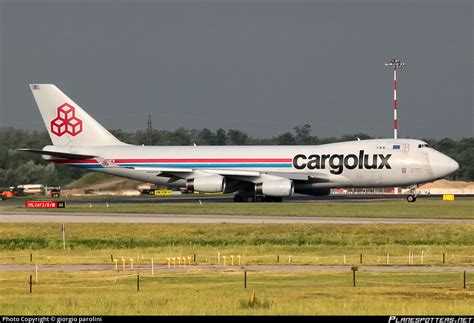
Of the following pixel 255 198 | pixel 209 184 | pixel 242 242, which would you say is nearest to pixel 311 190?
pixel 255 198

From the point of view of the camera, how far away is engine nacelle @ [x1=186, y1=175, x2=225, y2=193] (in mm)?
87188

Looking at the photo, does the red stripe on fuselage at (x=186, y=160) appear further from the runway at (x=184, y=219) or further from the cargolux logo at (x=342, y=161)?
the runway at (x=184, y=219)

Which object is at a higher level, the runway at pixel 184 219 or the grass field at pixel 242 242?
the runway at pixel 184 219

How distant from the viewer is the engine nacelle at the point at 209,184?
87.2 meters

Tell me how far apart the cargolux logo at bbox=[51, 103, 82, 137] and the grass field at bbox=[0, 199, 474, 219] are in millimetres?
13801

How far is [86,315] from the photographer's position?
27.5m

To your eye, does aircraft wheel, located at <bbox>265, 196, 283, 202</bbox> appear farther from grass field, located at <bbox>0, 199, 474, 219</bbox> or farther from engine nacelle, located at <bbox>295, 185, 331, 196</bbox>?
grass field, located at <bbox>0, 199, 474, 219</bbox>

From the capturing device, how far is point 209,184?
8719 cm

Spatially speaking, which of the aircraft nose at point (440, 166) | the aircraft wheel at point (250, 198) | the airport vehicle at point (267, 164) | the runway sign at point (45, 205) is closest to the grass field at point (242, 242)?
the runway sign at point (45, 205)

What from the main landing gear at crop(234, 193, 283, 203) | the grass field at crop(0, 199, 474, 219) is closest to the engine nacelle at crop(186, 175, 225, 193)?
the main landing gear at crop(234, 193, 283, 203)

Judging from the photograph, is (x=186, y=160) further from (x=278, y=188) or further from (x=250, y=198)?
(x=278, y=188)

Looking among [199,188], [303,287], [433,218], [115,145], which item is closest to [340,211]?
[433,218]

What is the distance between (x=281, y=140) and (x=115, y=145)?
3121 inches

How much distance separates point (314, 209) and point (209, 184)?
45.0 feet
